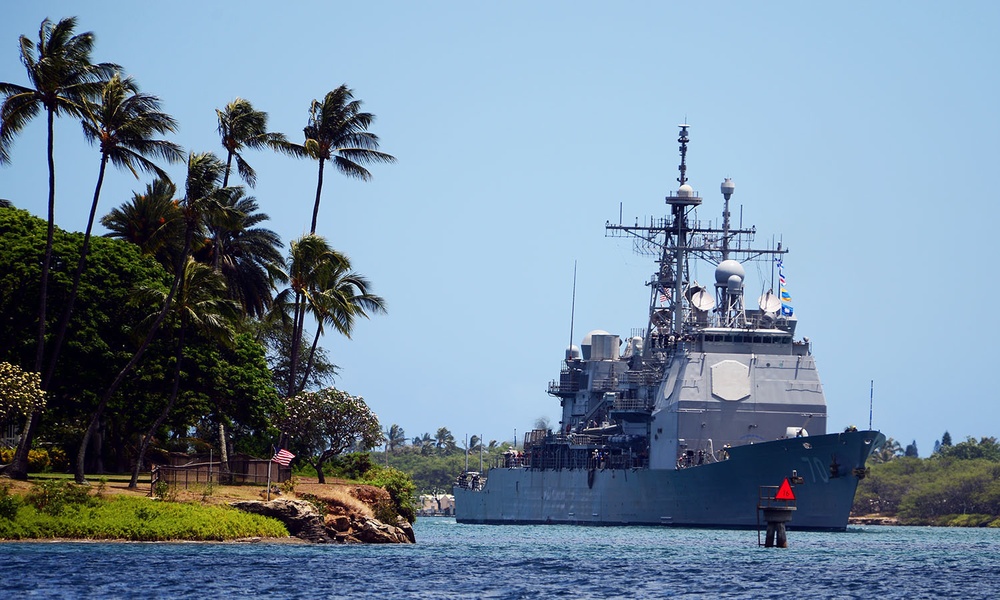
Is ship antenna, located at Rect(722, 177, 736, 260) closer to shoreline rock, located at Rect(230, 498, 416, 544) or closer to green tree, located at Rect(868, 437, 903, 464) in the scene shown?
shoreline rock, located at Rect(230, 498, 416, 544)

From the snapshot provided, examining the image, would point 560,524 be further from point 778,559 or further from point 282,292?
point 778,559

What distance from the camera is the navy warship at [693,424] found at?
6084 cm

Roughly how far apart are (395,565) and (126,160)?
51.3 ft

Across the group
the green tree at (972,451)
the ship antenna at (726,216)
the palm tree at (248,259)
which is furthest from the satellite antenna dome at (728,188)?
the green tree at (972,451)

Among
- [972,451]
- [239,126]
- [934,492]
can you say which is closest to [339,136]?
[239,126]

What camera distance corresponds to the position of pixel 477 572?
3600 cm

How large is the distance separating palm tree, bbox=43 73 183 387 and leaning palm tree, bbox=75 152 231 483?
1122 millimetres

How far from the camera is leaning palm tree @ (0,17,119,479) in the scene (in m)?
41.0

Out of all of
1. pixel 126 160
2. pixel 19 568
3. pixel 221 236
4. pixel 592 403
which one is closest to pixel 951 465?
pixel 592 403

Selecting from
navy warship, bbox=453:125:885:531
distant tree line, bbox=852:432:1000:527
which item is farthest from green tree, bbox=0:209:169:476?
distant tree line, bbox=852:432:1000:527

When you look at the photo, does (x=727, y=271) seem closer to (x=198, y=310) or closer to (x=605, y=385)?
(x=605, y=385)

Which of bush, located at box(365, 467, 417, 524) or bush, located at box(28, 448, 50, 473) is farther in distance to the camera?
bush, located at box(365, 467, 417, 524)

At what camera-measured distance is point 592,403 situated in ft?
264

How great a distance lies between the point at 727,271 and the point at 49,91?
3812cm
